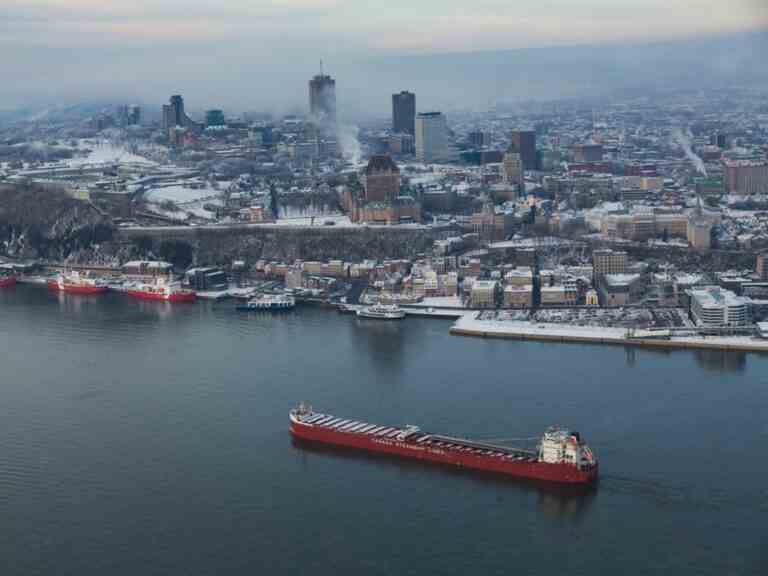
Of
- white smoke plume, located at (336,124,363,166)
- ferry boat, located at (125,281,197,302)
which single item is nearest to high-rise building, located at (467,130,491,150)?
white smoke plume, located at (336,124,363,166)

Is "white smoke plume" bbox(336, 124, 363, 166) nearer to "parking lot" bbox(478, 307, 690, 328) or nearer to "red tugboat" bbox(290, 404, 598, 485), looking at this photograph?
"parking lot" bbox(478, 307, 690, 328)

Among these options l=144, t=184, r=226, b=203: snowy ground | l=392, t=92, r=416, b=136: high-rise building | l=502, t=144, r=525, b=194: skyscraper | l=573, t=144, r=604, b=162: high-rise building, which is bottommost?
l=144, t=184, r=226, b=203: snowy ground

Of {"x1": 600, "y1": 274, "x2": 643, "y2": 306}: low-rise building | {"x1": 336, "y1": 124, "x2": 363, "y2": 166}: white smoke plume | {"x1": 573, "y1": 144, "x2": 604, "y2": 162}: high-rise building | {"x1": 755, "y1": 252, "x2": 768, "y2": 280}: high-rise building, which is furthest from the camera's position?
{"x1": 336, "y1": 124, "x2": 363, "y2": 166}: white smoke plume

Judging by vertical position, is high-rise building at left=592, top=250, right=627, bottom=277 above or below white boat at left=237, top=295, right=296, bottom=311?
above

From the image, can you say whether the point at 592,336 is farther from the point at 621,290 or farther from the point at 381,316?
the point at 381,316

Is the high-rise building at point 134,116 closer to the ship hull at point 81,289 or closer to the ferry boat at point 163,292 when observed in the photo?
the ship hull at point 81,289

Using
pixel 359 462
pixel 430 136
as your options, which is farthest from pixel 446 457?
pixel 430 136

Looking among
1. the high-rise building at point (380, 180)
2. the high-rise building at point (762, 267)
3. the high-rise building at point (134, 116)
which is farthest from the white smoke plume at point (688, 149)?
the high-rise building at point (134, 116)
